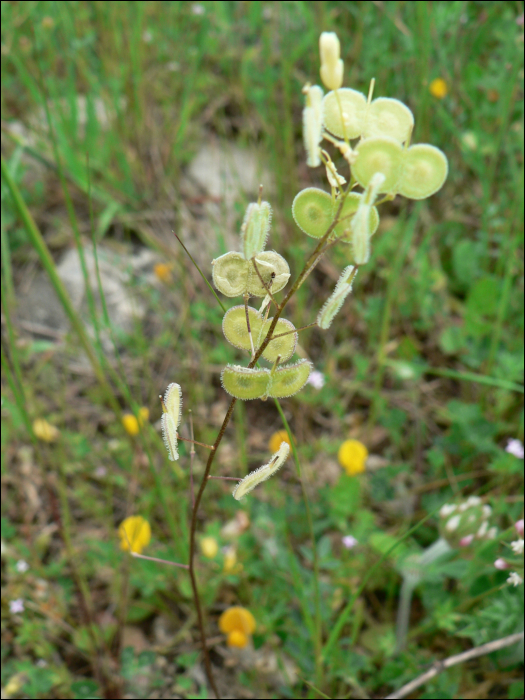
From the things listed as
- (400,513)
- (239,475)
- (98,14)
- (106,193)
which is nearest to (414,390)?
(400,513)

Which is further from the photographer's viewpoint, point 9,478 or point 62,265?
point 62,265

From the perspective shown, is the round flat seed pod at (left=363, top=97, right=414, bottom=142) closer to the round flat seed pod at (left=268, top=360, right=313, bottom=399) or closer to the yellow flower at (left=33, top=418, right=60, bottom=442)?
the round flat seed pod at (left=268, top=360, right=313, bottom=399)

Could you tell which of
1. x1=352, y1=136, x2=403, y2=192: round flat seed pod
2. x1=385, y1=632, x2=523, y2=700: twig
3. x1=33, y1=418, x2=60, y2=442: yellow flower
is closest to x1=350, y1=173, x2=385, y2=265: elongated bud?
x1=352, y1=136, x2=403, y2=192: round flat seed pod

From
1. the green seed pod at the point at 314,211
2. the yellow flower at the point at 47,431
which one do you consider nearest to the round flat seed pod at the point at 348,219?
the green seed pod at the point at 314,211

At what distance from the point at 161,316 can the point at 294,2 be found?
4.21 ft

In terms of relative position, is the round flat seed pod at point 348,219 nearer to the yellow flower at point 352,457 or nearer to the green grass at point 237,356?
the green grass at point 237,356

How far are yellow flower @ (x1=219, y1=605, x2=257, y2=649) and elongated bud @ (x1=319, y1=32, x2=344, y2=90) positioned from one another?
1.37 m

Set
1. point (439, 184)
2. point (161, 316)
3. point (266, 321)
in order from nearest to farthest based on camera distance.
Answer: point (439, 184)
point (266, 321)
point (161, 316)

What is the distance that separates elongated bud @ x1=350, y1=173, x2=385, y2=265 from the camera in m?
0.60

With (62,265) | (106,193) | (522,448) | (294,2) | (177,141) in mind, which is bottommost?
(522,448)

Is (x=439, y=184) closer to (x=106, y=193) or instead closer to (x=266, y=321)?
(x=266, y=321)

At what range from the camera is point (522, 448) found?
5.45 ft

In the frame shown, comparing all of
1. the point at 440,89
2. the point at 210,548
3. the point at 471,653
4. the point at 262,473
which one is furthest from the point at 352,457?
the point at 440,89

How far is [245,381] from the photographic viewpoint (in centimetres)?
76
